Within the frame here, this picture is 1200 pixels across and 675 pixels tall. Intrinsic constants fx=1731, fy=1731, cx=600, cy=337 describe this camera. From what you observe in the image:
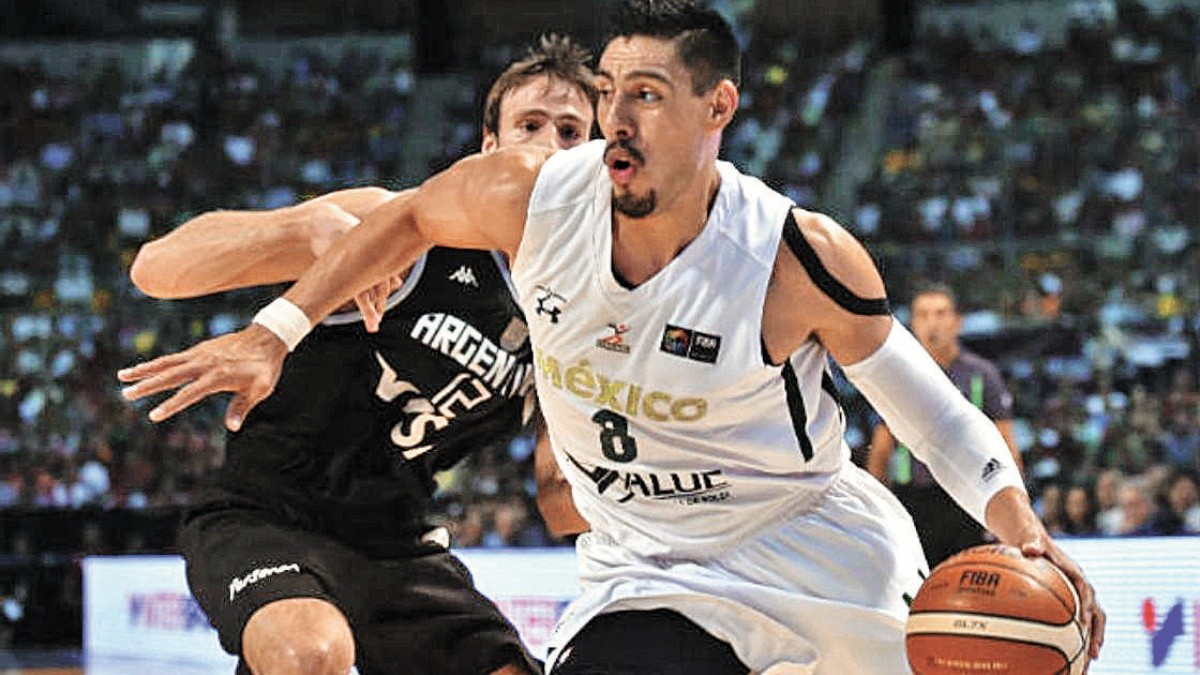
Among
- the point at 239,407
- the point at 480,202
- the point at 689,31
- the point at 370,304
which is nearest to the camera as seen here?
the point at 239,407

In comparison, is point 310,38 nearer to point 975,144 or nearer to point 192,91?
point 192,91

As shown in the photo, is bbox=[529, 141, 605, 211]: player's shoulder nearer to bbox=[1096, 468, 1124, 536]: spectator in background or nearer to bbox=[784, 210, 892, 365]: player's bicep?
bbox=[784, 210, 892, 365]: player's bicep

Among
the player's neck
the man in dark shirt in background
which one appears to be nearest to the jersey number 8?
the player's neck

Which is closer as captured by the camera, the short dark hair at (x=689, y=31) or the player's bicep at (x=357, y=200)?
the short dark hair at (x=689, y=31)

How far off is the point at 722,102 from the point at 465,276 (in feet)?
3.20

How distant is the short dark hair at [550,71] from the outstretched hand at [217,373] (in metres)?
1.42

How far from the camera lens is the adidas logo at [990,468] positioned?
3498 millimetres

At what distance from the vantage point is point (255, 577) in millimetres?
3988

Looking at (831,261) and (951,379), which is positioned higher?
(831,261)

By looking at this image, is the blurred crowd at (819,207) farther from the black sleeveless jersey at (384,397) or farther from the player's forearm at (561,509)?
the black sleeveless jersey at (384,397)

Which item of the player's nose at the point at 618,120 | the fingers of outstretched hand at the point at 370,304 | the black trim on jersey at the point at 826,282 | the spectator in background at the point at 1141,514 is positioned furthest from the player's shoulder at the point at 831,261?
the spectator in background at the point at 1141,514

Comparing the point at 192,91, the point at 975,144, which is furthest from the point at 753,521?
the point at 192,91

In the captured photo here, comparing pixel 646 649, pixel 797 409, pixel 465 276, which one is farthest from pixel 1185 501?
pixel 646 649

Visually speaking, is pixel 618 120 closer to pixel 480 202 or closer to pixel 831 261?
pixel 480 202
